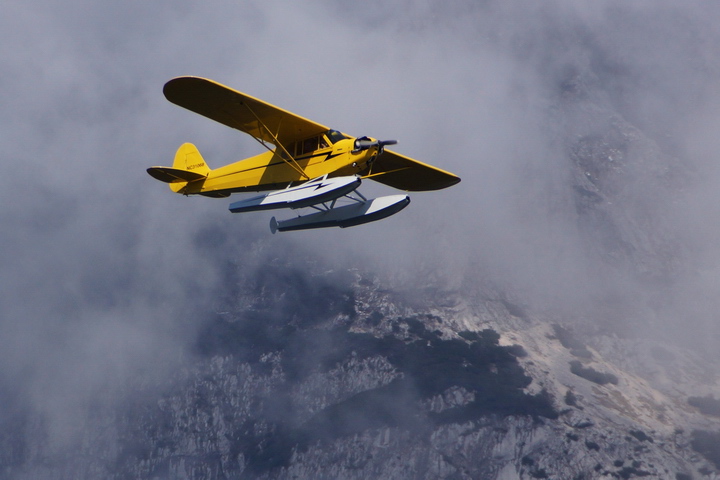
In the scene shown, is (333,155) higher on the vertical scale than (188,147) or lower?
lower

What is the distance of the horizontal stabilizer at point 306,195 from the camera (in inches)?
1464

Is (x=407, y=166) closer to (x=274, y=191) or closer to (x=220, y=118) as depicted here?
(x=274, y=191)

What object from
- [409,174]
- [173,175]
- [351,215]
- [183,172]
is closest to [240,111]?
[351,215]

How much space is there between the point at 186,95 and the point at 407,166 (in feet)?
47.2

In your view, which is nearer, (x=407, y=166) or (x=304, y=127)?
(x=304, y=127)

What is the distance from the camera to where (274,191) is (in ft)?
143

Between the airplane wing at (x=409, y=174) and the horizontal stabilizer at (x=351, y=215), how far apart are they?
197 inches

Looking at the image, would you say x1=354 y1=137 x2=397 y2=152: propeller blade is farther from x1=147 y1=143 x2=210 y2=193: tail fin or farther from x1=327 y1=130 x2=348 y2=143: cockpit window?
x1=147 y1=143 x2=210 y2=193: tail fin

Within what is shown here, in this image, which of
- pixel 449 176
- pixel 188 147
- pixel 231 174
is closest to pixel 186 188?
pixel 231 174

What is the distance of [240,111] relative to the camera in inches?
1661

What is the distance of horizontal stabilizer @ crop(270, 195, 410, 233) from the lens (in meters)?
40.6

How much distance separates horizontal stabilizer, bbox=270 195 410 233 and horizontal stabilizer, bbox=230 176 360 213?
1.94 meters

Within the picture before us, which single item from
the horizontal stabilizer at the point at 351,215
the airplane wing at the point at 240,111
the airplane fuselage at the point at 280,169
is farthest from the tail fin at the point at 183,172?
the horizontal stabilizer at the point at 351,215

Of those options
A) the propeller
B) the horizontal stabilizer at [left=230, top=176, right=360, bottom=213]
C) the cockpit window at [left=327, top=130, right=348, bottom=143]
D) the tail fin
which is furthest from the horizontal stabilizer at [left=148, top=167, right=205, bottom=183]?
the propeller
